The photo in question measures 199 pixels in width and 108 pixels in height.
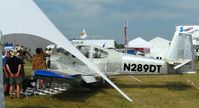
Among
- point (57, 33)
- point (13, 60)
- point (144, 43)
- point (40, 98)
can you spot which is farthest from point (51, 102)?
point (144, 43)

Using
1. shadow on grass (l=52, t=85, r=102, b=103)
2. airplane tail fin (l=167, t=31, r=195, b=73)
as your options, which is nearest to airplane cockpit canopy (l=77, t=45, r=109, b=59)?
shadow on grass (l=52, t=85, r=102, b=103)

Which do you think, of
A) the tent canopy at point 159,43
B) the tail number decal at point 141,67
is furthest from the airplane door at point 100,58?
the tent canopy at point 159,43

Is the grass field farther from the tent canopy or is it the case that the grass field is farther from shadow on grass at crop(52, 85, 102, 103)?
the tent canopy

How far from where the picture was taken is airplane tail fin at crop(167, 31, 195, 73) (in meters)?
14.1

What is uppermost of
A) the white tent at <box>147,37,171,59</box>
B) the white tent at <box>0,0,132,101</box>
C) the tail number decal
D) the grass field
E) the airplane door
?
the white tent at <box>147,37,171,59</box>

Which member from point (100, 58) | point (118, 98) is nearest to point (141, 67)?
point (100, 58)

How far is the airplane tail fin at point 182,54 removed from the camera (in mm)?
14117

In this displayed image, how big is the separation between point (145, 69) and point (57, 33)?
5762 mm

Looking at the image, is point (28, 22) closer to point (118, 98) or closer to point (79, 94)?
point (118, 98)

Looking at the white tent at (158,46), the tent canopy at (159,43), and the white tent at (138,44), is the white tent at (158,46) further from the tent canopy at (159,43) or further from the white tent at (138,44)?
the white tent at (138,44)

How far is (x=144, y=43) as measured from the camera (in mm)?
42906

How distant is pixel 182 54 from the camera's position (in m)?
14.5

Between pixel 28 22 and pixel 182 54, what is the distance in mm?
7712

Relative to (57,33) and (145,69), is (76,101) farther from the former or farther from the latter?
(145,69)
